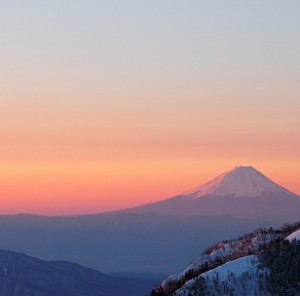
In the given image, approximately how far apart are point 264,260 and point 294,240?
164 cm

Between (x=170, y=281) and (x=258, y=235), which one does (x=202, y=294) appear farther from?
(x=258, y=235)

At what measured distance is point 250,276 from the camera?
27797 millimetres

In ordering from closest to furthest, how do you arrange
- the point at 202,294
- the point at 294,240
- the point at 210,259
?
the point at 202,294 < the point at 294,240 < the point at 210,259

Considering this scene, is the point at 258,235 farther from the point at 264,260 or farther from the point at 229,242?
the point at 264,260

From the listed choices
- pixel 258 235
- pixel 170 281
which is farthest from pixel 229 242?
pixel 170 281

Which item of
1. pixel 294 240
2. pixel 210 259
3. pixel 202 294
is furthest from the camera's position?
pixel 210 259

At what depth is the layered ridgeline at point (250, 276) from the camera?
1078 inches

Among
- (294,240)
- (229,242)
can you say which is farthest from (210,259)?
(294,240)

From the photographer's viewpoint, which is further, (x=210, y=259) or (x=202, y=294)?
(x=210, y=259)

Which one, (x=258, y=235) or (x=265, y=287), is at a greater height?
(x=258, y=235)

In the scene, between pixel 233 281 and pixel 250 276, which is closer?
pixel 233 281

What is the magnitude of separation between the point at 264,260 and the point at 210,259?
5.02m

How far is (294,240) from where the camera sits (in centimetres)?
2953

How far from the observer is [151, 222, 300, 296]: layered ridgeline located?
2739 centimetres
